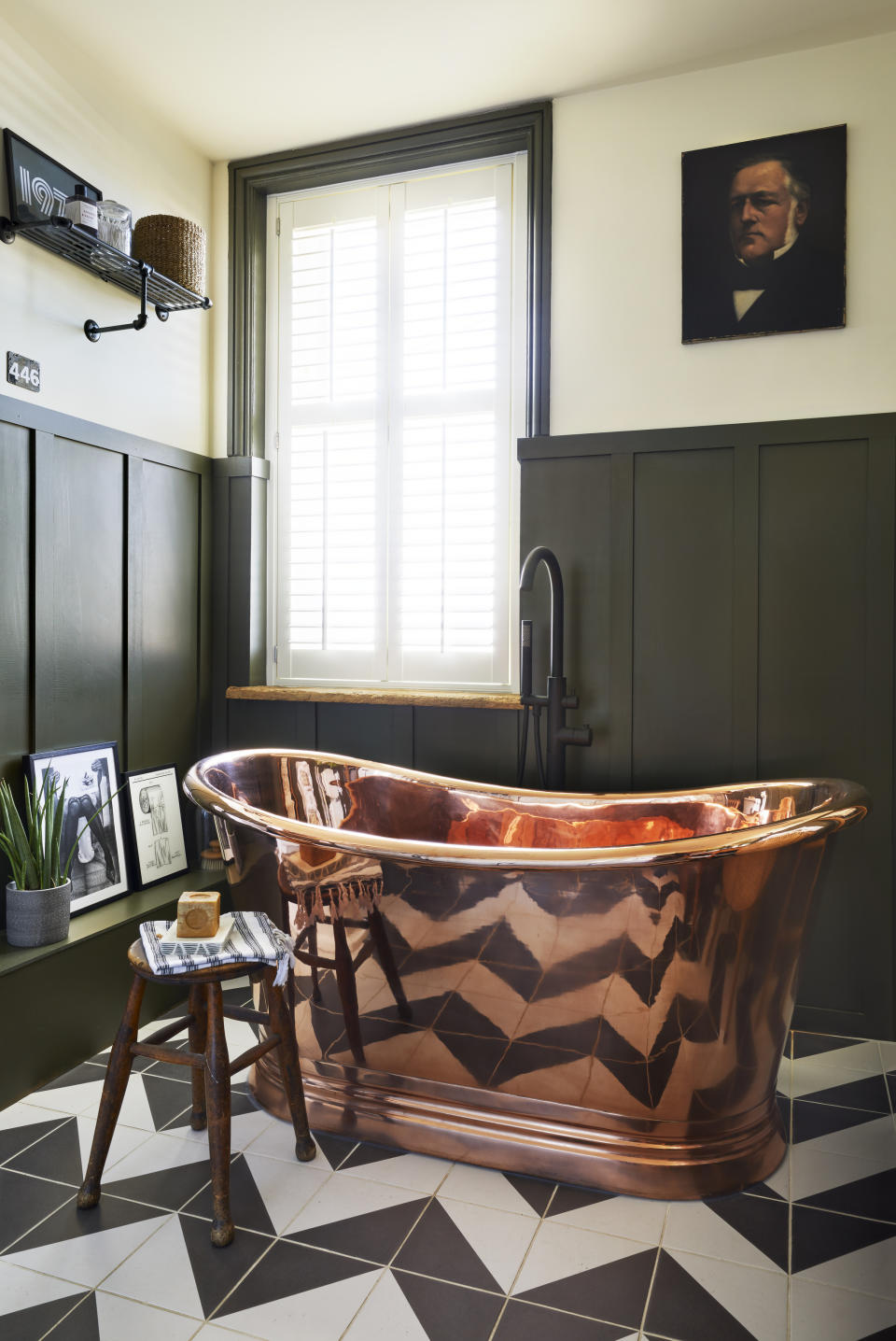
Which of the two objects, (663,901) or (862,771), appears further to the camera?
(862,771)

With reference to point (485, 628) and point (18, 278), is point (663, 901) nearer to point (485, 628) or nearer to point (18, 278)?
point (485, 628)

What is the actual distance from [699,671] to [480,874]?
3.91 ft

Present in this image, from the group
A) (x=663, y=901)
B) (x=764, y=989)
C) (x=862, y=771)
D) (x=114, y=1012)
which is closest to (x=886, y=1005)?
(x=862, y=771)

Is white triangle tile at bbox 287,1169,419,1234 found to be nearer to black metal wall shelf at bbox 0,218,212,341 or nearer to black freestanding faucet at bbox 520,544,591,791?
black freestanding faucet at bbox 520,544,591,791

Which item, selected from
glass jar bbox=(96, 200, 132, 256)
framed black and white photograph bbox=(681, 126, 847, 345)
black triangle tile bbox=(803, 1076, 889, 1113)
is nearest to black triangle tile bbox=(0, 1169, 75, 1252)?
black triangle tile bbox=(803, 1076, 889, 1113)

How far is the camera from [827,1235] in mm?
1531

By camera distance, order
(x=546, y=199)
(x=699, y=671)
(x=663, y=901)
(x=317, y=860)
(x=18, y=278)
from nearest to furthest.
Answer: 1. (x=663, y=901)
2. (x=317, y=860)
3. (x=18, y=278)
4. (x=699, y=671)
5. (x=546, y=199)

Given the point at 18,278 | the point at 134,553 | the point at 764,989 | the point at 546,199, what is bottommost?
the point at 764,989

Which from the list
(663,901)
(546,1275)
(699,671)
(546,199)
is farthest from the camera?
(546,199)

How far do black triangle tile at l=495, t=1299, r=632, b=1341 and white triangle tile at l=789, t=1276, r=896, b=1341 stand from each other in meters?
0.28

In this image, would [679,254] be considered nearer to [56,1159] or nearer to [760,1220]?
[760,1220]

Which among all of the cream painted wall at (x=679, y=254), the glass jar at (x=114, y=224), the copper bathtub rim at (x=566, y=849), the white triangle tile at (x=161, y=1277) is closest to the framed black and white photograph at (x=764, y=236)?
the cream painted wall at (x=679, y=254)

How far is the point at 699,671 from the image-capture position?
2.52m

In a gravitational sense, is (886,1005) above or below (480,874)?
below
